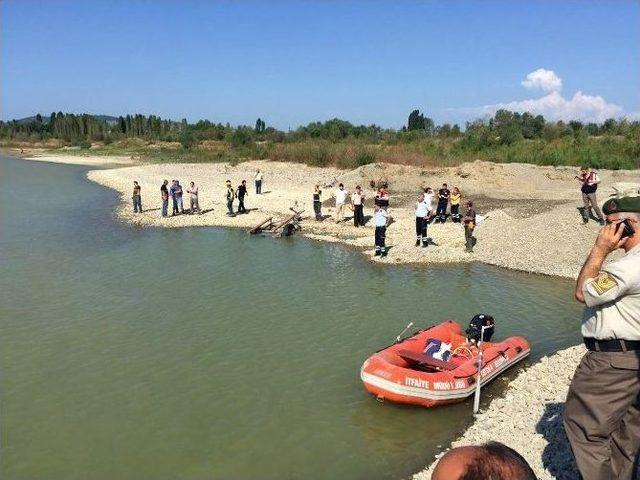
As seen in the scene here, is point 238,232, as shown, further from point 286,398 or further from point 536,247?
point 286,398

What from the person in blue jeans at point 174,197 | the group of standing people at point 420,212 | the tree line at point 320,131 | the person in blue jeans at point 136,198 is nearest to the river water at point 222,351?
the group of standing people at point 420,212

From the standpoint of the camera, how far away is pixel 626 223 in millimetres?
4441

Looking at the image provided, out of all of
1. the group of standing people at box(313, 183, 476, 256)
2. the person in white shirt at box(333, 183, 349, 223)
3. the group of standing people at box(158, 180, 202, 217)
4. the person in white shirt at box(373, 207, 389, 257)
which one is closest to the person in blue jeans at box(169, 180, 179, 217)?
the group of standing people at box(158, 180, 202, 217)

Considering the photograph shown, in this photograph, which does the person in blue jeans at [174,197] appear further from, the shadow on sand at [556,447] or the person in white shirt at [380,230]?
the shadow on sand at [556,447]

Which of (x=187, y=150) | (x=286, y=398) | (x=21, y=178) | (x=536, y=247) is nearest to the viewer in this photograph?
(x=286, y=398)

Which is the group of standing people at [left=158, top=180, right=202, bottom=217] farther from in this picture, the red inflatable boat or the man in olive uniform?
the man in olive uniform

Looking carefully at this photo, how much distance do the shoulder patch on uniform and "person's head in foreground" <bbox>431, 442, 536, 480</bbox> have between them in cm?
261

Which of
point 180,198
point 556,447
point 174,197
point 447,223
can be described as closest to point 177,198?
point 180,198

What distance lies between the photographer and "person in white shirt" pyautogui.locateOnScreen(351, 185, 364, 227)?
2344 centimetres

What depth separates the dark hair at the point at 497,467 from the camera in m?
2.10

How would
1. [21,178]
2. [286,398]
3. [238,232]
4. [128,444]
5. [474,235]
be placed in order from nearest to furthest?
1. [128,444]
2. [286,398]
3. [474,235]
4. [238,232]
5. [21,178]

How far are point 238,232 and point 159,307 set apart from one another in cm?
975

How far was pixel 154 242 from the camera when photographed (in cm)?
2205

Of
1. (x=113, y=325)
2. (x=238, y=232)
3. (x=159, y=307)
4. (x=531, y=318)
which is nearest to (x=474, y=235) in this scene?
(x=531, y=318)
